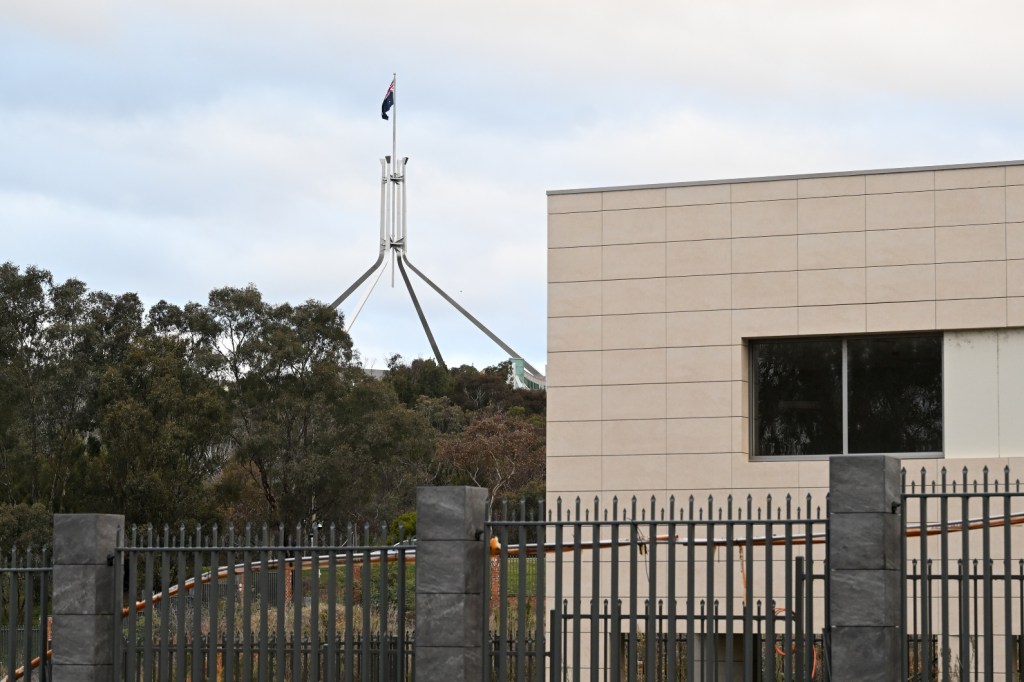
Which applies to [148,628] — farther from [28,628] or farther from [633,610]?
[633,610]

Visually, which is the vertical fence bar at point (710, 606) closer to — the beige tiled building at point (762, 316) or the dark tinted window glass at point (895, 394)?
the beige tiled building at point (762, 316)

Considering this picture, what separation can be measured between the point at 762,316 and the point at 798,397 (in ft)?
3.47

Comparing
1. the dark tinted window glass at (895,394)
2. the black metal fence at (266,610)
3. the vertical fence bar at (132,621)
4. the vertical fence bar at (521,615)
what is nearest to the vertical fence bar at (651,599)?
the vertical fence bar at (521,615)

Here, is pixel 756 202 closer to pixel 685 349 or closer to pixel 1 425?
pixel 685 349

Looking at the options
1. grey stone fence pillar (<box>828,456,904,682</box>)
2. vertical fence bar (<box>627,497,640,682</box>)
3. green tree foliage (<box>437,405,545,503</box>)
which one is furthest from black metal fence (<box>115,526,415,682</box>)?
green tree foliage (<box>437,405,545,503</box>)

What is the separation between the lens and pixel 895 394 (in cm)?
1775

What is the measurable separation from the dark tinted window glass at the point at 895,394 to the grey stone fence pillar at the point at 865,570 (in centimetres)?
1008

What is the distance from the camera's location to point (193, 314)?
44656 mm

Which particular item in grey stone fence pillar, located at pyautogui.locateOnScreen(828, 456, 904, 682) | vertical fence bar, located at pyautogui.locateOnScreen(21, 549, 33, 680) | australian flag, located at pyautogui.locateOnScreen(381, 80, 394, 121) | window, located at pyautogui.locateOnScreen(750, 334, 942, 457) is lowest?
vertical fence bar, located at pyautogui.locateOnScreen(21, 549, 33, 680)

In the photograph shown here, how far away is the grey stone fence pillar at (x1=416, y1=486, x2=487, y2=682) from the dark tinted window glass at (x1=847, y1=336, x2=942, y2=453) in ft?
33.3

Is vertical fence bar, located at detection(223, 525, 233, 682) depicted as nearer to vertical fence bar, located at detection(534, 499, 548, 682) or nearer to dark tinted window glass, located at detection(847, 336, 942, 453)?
vertical fence bar, located at detection(534, 499, 548, 682)

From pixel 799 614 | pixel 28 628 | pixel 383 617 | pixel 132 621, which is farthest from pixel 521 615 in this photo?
pixel 28 628

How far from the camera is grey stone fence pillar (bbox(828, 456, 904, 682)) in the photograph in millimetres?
7652

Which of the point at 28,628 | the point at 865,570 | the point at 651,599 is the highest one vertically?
the point at 865,570
